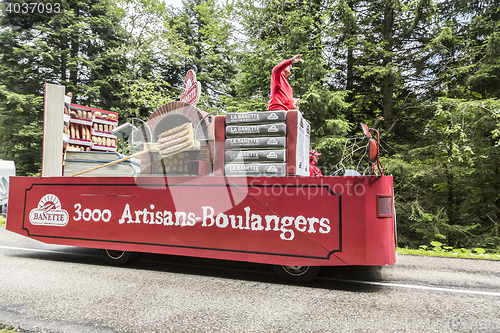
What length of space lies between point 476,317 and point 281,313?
76.9 inches

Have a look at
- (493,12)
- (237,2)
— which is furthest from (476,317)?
(237,2)

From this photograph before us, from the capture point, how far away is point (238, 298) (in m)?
3.49

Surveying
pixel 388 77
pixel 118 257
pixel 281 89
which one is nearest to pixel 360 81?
pixel 388 77

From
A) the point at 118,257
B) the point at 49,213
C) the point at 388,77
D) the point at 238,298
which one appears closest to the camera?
the point at 238,298

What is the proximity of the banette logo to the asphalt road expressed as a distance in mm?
676

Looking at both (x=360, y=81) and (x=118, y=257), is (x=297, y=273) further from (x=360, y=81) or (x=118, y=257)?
(x=360, y=81)

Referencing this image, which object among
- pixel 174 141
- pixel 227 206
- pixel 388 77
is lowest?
pixel 227 206

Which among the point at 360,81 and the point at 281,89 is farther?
the point at 360,81

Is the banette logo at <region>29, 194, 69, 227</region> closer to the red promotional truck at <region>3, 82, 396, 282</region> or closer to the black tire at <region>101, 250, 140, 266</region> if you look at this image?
the red promotional truck at <region>3, 82, 396, 282</region>

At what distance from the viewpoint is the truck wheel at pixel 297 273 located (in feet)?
13.3

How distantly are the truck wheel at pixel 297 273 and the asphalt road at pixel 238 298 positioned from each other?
115mm

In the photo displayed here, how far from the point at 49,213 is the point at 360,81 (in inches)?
491

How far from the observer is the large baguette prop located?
4480 mm

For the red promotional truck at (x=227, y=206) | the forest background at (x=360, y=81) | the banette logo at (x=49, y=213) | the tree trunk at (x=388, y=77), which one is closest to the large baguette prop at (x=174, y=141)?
the red promotional truck at (x=227, y=206)
